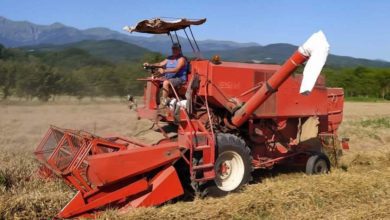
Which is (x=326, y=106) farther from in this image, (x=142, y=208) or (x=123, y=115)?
(x=123, y=115)

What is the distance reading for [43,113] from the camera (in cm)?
1477

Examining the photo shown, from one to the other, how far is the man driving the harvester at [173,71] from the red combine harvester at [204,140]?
0.39 ft

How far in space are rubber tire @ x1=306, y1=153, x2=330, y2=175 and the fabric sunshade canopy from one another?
3.08 m

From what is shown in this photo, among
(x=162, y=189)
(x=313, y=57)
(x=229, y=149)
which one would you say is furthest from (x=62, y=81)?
(x=313, y=57)

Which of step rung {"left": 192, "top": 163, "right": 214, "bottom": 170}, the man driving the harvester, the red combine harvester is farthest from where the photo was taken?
the man driving the harvester

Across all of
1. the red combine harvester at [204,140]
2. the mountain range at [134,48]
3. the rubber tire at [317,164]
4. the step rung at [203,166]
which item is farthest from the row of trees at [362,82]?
the step rung at [203,166]

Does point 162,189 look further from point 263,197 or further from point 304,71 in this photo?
point 304,71

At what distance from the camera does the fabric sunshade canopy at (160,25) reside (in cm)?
727

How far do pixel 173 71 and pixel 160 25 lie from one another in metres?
0.69

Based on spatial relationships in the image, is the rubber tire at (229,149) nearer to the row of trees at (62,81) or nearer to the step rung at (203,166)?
the step rung at (203,166)

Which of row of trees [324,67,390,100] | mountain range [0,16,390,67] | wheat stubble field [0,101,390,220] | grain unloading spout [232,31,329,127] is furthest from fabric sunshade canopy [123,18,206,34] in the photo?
row of trees [324,67,390,100]

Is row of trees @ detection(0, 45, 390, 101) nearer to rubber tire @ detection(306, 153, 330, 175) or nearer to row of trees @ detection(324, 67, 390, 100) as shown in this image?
rubber tire @ detection(306, 153, 330, 175)

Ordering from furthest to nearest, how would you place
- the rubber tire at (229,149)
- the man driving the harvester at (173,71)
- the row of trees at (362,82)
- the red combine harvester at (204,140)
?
1. the row of trees at (362,82)
2. the man driving the harvester at (173,71)
3. the rubber tire at (229,149)
4. the red combine harvester at (204,140)

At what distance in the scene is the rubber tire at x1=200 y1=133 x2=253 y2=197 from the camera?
6992 mm
